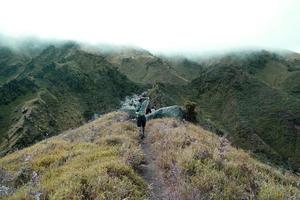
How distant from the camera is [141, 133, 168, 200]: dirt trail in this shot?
40.9ft

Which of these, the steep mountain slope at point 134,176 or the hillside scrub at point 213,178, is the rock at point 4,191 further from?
the hillside scrub at point 213,178

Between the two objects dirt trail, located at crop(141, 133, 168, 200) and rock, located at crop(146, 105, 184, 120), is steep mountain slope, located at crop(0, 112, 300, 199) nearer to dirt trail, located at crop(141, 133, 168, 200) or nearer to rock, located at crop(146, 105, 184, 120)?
dirt trail, located at crop(141, 133, 168, 200)

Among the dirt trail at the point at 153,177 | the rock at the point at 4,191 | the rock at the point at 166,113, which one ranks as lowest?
the rock at the point at 166,113

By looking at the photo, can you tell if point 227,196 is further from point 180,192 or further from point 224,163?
point 224,163

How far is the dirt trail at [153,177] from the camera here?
40.9 ft

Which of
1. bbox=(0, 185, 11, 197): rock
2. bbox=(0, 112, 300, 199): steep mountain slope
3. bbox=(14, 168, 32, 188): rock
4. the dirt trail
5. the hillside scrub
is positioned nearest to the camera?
bbox=(0, 112, 300, 199): steep mountain slope

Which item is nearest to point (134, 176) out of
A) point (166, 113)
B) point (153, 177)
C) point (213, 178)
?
point (153, 177)

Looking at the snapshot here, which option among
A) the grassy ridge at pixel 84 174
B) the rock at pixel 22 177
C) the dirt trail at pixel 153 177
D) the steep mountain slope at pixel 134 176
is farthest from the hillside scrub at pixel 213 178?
the rock at pixel 22 177

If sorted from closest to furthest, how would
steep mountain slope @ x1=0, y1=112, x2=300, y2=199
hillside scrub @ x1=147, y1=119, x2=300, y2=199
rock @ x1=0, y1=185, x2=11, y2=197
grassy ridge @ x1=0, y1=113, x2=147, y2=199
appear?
1. grassy ridge @ x1=0, y1=113, x2=147, y2=199
2. steep mountain slope @ x1=0, y1=112, x2=300, y2=199
3. rock @ x1=0, y1=185, x2=11, y2=197
4. hillside scrub @ x1=147, y1=119, x2=300, y2=199

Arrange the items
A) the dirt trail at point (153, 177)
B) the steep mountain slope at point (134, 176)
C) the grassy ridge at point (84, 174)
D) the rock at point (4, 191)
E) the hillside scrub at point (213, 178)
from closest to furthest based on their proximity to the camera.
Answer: the grassy ridge at point (84, 174), the steep mountain slope at point (134, 176), the rock at point (4, 191), the hillside scrub at point (213, 178), the dirt trail at point (153, 177)

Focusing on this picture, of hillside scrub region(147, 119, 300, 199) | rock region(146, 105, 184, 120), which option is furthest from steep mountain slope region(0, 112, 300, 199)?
rock region(146, 105, 184, 120)

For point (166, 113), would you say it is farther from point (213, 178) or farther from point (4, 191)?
point (4, 191)

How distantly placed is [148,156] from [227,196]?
6554 mm

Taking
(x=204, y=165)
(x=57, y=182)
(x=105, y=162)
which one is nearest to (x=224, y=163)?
(x=204, y=165)
